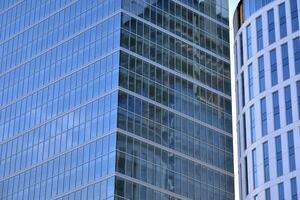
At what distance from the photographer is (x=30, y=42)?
139125 millimetres

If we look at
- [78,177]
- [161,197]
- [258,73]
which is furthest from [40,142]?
[258,73]

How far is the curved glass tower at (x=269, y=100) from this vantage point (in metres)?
105

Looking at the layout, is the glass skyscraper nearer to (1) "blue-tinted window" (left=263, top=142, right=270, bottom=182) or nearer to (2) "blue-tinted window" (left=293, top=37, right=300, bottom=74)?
(1) "blue-tinted window" (left=263, top=142, right=270, bottom=182)

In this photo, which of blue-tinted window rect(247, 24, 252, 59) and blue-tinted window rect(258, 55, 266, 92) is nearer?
blue-tinted window rect(258, 55, 266, 92)

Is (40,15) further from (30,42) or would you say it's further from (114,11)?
(114,11)

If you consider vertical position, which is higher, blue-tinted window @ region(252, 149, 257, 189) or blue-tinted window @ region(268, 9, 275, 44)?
blue-tinted window @ region(268, 9, 275, 44)

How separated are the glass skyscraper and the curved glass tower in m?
11.0

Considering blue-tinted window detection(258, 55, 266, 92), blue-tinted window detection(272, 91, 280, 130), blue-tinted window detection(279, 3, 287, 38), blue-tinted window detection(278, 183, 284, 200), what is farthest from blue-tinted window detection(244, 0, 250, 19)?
blue-tinted window detection(278, 183, 284, 200)

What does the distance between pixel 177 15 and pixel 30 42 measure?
2236 centimetres

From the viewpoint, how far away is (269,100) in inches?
4316

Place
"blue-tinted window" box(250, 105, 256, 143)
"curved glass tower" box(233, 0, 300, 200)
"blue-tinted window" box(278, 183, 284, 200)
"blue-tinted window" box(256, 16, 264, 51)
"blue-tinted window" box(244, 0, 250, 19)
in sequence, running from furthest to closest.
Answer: "blue-tinted window" box(244, 0, 250, 19)
"blue-tinted window" box(256, 16, 264, 51)
"blue-tinted window" box(250, 105, 256, 143)
"curved glass tower" box(233, 0, 300, 200)
"blue-tinted window" box(278, 183, 284, 200)

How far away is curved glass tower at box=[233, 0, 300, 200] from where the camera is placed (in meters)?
105

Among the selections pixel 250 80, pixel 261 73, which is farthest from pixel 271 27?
pixel 250 80

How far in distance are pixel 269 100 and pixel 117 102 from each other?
64.2ft
